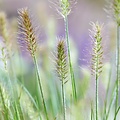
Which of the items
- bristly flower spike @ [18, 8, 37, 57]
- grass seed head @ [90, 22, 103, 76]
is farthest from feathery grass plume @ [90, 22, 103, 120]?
bristly flower spike @ [18, 8, 37, 57]

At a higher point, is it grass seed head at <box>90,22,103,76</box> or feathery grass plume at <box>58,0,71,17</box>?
feathery grass plume at <box>58,0,71,17</box>

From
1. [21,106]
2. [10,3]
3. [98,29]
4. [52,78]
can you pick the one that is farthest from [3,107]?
[10,3]

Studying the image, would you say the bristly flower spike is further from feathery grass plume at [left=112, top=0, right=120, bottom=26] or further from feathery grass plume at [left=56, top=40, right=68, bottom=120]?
feathery grass plume at [left=112, top=0, right=120, bottom=26]

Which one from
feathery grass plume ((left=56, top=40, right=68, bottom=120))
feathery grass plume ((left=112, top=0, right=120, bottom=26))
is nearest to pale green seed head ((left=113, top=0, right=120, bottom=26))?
feathery grass plume ((left=112, top=0, right=120, bottom=26))

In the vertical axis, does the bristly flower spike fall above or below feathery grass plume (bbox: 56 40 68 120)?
above

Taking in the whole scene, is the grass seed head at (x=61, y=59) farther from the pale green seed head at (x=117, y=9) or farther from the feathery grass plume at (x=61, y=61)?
the pale green seed head at (x=117, y=9)

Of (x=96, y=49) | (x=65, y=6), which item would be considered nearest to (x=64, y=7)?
(x=65, y=6)

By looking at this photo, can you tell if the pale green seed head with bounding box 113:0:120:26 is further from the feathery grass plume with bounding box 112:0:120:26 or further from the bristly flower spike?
A: the bristly flower spike

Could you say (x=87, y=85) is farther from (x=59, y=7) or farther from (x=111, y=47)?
(x=59, y=7)

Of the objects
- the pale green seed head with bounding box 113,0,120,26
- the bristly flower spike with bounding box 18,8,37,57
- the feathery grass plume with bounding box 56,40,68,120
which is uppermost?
the pale green seed head with bounding box 113,0,120,26

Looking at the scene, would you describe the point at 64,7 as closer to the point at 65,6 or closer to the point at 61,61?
the point at 65,6

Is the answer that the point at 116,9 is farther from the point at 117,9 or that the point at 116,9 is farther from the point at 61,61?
the point at 61,61
